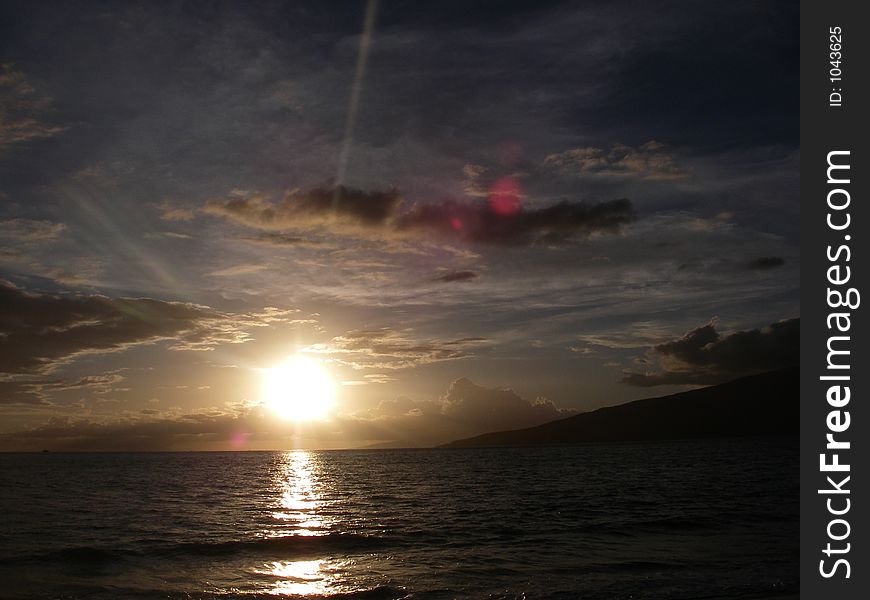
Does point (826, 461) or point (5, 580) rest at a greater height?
point (826, 461)

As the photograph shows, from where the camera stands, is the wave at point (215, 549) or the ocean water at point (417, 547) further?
the wave at point (215, 549)

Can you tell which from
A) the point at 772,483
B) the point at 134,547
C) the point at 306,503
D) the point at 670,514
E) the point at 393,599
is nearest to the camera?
the point at 393,599

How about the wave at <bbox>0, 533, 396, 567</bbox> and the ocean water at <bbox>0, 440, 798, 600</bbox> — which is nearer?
the ocean water at <bbox>0, 440, 798, 600</bbox>

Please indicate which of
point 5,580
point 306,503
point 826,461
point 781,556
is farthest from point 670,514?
point 5,580

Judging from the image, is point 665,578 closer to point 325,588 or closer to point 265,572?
point 325,588

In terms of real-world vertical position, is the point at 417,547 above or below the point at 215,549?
above

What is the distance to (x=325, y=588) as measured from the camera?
987 inches

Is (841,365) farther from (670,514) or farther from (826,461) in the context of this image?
(670,514)

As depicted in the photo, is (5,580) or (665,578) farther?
(5,580)

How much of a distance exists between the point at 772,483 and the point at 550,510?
33.3m

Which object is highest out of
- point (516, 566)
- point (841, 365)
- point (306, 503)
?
point (841, 365)

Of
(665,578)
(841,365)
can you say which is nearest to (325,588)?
(665,578)

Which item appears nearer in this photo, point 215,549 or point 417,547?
point 417,547

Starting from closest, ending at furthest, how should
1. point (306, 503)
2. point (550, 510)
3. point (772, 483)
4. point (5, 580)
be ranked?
point (5, 580), point (550, 510), point (306, 503), point (772, 483)
